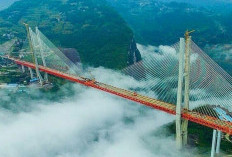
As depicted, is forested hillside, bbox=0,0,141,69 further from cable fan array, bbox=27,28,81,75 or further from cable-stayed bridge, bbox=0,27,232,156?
cable-stayed bridge, bbox=0,27,232,156

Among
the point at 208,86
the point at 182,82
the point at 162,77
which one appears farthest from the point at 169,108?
the point at 162,77

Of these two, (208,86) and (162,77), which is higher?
(162,77)

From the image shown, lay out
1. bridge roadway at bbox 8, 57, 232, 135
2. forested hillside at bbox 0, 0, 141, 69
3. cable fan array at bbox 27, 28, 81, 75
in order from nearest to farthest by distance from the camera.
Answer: bridge roadway at bbox 8, 57, 232, 135, cable fan array at bbox 27, 28, 81, 75, forested hillside at bbox 0, 0, 141, 69

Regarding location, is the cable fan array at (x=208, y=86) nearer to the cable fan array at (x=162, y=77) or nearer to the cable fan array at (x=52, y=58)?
the cable fan array at (x=162, y=77)

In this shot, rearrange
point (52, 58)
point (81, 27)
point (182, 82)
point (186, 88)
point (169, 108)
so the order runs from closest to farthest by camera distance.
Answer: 1. point (182, 82)
2. point (186, 88)
3. point (169, 108)
4. point (52, 58)
5. point (81, 27)

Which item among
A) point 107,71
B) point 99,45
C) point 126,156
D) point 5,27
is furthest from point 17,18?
point 126,156

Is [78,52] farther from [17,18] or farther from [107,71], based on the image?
[17,18]

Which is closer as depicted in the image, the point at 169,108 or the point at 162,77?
the point at 169,108

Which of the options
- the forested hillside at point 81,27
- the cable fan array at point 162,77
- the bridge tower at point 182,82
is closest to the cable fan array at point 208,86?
the cable fan array at point 162,77

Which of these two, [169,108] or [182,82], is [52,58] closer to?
[169,108]

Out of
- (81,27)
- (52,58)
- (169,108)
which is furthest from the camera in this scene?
(81,27)

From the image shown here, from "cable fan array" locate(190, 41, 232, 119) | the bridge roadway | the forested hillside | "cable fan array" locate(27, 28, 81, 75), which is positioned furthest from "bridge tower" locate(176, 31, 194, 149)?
the forested hillside
